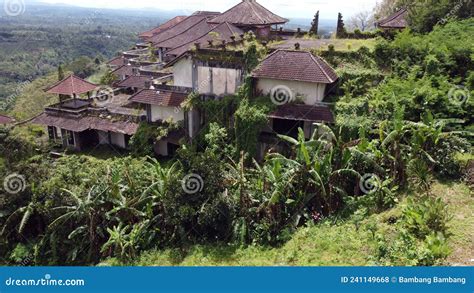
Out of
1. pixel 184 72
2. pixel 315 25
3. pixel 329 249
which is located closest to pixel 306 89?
pixel 184 72

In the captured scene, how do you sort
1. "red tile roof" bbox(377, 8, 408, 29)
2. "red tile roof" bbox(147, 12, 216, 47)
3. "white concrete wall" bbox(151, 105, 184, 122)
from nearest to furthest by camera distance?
"white concrete wall" bbox(151, 105, 184, 122)
"red tile roof" bbox(377, 8, 408, 29)
"red tile roof" bbox(147, 12, 216, 47)

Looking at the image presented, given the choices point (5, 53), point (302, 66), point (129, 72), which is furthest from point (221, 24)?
point (5, 53)

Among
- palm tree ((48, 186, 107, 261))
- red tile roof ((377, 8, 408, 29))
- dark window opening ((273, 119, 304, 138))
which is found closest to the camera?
palm tree ((48, 186, 107, 261))

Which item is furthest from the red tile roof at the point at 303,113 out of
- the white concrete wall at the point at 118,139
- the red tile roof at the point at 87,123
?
the white concrete wall at the point at 118,139

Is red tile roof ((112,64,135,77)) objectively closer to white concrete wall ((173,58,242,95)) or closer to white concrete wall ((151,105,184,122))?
white concrete wall ((151,105,184,122))

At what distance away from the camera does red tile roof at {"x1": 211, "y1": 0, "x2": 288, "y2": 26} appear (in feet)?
97.4

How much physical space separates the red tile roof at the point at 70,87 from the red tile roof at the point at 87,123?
5.28ft

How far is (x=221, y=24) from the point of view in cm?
2858
